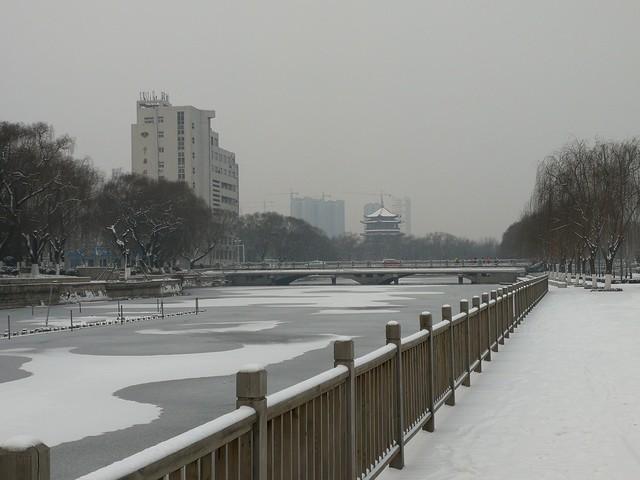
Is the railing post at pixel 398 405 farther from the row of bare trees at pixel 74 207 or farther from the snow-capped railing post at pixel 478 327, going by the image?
the row of bare trees at pixel 74 207

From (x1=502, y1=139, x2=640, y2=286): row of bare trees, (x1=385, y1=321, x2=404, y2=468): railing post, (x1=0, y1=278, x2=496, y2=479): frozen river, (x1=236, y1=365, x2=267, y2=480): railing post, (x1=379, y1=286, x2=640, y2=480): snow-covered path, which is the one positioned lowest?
(x1=0, y1=278, x2=496, y2=479): frozen river

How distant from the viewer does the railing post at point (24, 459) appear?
2.55m

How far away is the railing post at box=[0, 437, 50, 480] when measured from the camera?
8.38ft

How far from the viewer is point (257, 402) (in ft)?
14.6

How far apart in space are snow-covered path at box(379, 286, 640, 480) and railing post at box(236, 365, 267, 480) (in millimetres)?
3787

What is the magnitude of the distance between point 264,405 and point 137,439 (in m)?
8.29

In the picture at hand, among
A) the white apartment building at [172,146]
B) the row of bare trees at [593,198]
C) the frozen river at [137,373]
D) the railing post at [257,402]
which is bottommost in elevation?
the frozen river at [137,373]

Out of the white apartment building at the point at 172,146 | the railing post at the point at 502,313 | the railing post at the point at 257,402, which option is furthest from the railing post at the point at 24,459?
the white apartment building at the point at 172,146

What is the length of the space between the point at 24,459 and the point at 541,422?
8983 millimetres

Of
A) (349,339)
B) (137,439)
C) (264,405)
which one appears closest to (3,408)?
(137,439)

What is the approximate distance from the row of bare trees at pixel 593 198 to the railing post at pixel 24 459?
5905 cm

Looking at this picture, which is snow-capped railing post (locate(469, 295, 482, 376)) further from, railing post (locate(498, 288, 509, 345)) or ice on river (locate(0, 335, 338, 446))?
ice on river (locate(0, 335, 338, 446))

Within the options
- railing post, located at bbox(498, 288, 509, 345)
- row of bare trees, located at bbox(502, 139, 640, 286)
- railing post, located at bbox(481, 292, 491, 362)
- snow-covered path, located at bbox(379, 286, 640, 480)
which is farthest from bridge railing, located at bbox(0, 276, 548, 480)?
row of bare trees, located at bbox(502, 139, 640, 286)

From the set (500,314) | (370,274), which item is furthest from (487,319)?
(370,274)
